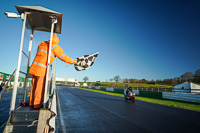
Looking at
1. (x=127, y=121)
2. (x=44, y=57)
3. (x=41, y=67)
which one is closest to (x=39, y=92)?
(x=41, y=67)

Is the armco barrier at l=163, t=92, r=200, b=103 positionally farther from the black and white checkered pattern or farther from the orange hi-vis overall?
the orange hi-vis overall

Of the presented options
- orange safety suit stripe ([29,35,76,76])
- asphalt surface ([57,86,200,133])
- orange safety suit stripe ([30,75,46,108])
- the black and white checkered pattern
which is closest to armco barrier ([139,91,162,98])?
asphalt surface ([57,86,200,133])

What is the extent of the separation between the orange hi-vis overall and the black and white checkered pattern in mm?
271

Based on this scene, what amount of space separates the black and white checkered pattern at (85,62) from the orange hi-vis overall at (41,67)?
271 mm

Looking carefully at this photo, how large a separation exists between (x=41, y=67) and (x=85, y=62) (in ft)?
3.89

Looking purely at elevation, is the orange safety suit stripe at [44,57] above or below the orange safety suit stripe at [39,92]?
above

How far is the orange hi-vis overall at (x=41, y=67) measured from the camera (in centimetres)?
303

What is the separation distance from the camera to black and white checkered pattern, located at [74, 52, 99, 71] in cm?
357

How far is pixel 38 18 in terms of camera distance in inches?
142

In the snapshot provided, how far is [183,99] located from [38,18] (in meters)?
17.4

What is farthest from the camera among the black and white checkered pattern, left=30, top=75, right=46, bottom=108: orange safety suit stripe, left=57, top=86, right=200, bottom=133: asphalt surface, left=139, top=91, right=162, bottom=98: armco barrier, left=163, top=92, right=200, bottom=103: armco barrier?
left=139, top=91, right=162, bottom=98: armco barrier

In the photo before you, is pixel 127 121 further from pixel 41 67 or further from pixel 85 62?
pixel 41 67

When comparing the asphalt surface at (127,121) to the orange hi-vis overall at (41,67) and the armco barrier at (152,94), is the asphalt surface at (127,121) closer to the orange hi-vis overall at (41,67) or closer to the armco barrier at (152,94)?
the orange hi-vis overall at (41,67)

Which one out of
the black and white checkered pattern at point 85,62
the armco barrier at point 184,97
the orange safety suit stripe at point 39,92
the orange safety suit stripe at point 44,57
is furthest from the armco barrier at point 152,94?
the orange safety suit stripe at point 39,92
